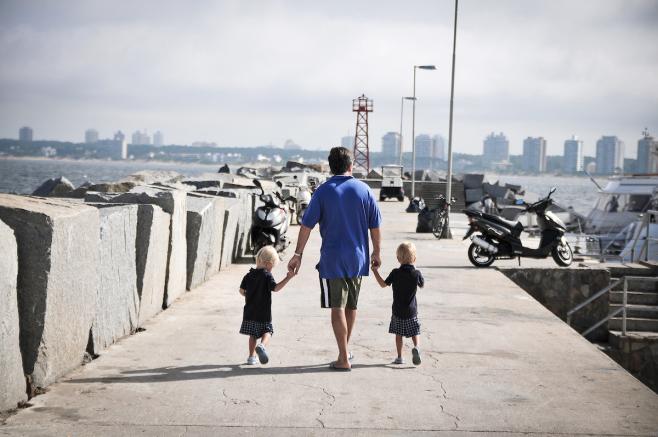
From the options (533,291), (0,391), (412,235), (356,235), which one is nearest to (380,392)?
(356,235)

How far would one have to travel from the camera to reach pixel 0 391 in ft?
18.1

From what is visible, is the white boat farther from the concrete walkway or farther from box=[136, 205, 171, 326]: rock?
box=[136, 205, 171, 326]: rock

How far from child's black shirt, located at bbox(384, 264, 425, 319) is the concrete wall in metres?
8.87

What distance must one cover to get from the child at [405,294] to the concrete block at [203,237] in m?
4.37

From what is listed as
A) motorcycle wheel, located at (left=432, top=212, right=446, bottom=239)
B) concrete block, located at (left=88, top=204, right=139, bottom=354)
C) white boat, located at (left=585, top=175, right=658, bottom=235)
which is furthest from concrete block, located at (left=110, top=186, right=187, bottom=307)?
white boat, located at (left=585, top=175, right=658, bottom=235)

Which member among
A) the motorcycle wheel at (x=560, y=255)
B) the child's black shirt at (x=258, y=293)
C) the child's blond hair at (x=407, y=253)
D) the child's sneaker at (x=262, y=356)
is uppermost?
the child's blond hair at (x=407, y=253)

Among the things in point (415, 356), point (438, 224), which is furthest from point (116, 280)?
point (438, 224)

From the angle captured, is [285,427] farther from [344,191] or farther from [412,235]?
[412,235]

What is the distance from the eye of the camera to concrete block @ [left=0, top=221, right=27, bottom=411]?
5.40 metres

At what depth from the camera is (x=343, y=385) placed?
673 centimetres

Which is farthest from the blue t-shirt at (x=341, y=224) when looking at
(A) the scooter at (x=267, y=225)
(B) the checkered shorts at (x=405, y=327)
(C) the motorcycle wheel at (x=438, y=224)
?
(C) the motorcycle wheel at (x=438, y=224)

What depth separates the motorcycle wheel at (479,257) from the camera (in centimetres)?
1589

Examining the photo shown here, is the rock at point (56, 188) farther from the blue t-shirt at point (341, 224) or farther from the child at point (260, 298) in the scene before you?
the blue t-shirt at point (341, 224)

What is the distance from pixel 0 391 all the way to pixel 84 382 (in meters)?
1.06
